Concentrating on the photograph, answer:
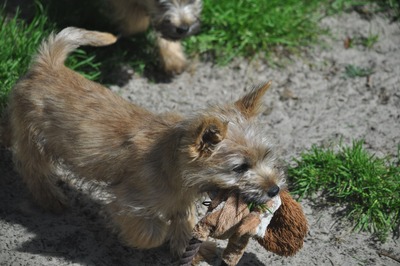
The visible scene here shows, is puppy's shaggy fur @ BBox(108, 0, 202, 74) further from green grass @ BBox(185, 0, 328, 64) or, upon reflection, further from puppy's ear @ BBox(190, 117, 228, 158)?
puppy's ear @ BBox(190, 117, 228, 158)

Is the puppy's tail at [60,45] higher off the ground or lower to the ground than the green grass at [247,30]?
higher

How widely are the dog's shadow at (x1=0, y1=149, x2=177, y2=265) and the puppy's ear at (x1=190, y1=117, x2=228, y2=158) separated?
3.85 feet

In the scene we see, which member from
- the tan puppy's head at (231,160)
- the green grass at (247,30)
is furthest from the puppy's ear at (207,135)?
the green grass at (247,30)

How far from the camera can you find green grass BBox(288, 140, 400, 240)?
545 centimetres

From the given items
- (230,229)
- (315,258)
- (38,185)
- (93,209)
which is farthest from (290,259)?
(38,185)

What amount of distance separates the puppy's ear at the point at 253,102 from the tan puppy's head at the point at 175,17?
2049mm

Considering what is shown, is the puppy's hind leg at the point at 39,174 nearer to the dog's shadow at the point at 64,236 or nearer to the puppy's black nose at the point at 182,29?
the dog's shadow at the point at 64,236

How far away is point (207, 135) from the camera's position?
4301 millimetres

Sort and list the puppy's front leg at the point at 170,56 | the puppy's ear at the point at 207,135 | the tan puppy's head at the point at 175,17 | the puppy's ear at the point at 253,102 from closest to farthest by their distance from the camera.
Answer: the puppy's ear at the point at 207,135 < the puppy's ear at the point at 253,102 < the tan puppy's head at the point at 175,17 < the puppy's front leg at the point at 170,56

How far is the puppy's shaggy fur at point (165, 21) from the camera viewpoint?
254 inches

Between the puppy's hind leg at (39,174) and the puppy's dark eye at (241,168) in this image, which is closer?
the puppy's dark eye at (241,168)

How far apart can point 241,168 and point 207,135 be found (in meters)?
0.30

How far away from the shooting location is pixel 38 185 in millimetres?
5426

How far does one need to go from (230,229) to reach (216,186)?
293 mm
